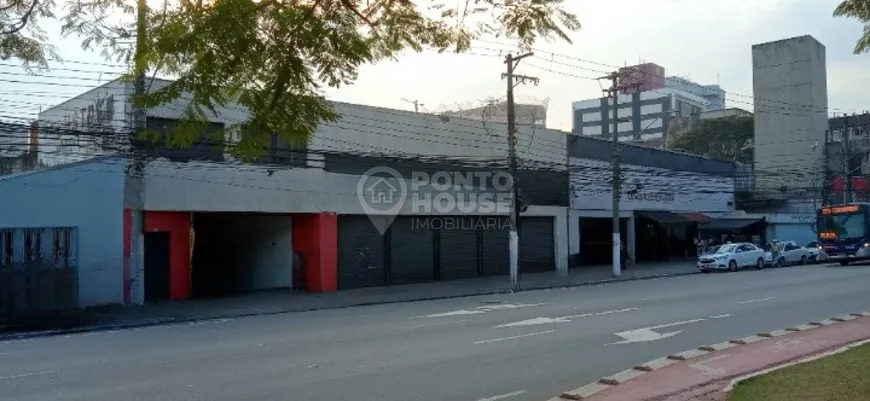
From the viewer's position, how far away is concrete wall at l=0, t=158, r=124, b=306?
62.8 feet

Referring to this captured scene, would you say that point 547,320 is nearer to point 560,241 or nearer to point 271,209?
point 271,209

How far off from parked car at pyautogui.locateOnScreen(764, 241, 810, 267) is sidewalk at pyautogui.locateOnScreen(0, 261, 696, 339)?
6074mm

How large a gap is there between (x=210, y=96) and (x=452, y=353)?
733 cm

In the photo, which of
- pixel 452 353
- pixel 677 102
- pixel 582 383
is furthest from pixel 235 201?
pixel 677 102

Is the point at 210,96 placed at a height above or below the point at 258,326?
above

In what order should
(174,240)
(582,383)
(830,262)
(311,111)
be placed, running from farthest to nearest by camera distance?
(830,262)
(174,240)
(582,383)
(311,111)

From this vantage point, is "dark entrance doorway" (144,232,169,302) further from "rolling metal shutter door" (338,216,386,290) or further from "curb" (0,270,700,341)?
"rolling metal shutter door" (338,216,386,290)

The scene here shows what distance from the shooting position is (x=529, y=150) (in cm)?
3469

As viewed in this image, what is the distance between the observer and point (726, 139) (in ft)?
226

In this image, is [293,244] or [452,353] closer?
[452,353]

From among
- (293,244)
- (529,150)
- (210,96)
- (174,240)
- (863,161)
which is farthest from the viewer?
(863,161)

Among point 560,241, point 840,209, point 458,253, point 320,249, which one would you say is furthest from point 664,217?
point 320,249

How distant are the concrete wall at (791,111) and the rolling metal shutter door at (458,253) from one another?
34.6 metres

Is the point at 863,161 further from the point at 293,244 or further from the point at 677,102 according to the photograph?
the point at 293,244
